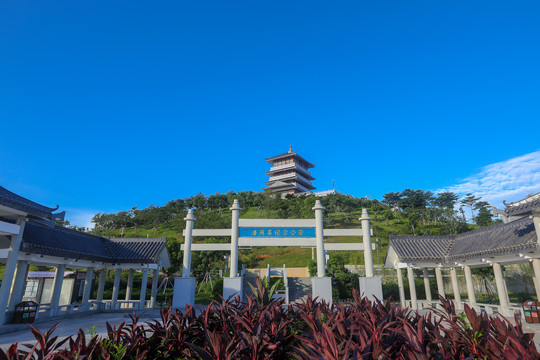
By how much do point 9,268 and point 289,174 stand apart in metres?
56.2

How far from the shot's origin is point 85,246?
1473 centimetres

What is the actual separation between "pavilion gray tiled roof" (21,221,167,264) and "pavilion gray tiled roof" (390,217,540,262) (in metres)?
12.9

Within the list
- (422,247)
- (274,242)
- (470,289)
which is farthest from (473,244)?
(274,242)

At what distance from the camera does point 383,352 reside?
263 cm

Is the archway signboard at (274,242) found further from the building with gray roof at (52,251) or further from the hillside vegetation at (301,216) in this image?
the hillside vegetation at (301,216)

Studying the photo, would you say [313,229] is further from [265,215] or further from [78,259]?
[265,215]

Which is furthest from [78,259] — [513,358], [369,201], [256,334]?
[369,201]

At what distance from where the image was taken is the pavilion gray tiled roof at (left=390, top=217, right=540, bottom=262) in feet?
36.0

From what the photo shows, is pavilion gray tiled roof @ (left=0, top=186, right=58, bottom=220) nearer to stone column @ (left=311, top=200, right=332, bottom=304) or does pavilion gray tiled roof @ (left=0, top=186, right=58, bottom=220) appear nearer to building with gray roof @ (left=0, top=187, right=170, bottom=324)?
building with gray roof @ (left=0, top=187, right=170, bottom=324)

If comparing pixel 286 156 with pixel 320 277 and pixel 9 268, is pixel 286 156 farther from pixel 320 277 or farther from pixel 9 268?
pixel 9 268

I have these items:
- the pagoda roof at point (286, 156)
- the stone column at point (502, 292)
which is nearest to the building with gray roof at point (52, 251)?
the stone column at point (502, 292)

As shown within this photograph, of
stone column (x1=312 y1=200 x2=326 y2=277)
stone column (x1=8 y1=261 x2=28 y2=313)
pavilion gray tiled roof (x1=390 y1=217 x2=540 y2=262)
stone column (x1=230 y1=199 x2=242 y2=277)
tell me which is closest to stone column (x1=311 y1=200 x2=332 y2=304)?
stone column (x1=312 y1=200 x2=326 y2=277)

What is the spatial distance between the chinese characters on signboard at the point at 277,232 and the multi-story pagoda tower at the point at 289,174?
49279mm

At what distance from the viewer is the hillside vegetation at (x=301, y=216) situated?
34.9 m
